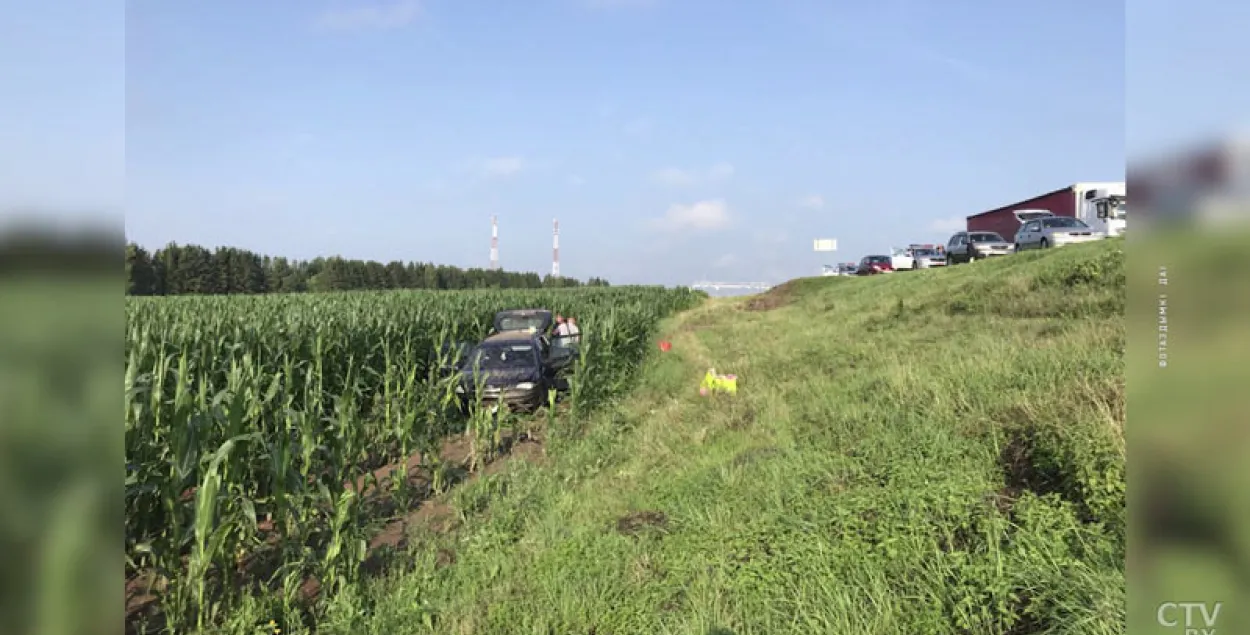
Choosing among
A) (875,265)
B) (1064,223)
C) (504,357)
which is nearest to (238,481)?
(504,357)

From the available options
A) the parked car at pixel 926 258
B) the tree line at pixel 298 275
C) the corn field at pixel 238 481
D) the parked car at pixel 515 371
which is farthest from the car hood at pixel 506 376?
the tree line at pixel 298 275

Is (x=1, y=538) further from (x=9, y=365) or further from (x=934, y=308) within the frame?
(x=934, y=308)

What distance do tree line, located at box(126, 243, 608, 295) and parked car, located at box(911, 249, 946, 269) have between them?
4776 centimetres

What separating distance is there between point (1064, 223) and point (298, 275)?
3392 inches

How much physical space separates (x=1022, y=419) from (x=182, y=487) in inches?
247

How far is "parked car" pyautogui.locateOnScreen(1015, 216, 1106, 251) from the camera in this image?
2108cm

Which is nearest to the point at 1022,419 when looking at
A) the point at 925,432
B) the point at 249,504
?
the point at 925,432

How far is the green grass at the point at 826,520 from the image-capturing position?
3.74 m

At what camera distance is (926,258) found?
112 feet

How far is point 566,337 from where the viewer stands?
605 inches

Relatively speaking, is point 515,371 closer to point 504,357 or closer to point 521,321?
point 504,357

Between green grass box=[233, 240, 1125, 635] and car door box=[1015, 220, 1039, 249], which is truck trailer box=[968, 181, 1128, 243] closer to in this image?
car door box=[1015, 220, 1039, 249]

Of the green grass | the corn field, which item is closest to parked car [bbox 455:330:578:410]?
the corn field

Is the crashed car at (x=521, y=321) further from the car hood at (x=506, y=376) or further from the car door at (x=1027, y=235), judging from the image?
the car door at (x=1027, y=235)
